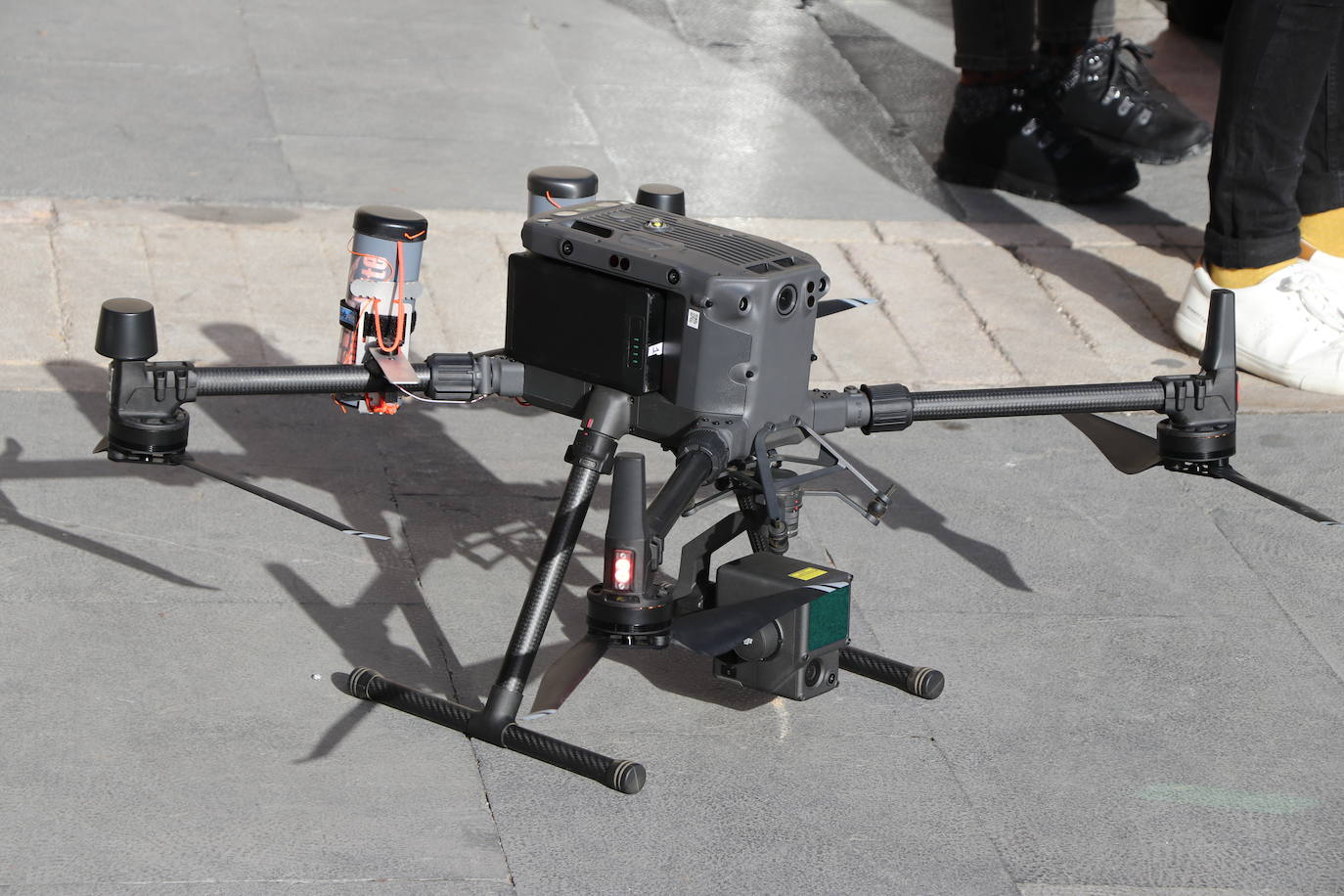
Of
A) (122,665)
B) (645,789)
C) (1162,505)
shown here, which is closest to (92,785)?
(122,665)

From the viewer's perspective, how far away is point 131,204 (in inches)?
243

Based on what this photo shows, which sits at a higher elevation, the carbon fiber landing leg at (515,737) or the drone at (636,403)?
the drone at (636,403)

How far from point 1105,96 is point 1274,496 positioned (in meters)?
3.65

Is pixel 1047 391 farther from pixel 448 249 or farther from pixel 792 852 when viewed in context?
pixel 448 249

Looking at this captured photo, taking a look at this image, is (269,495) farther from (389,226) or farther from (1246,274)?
(1246,274)

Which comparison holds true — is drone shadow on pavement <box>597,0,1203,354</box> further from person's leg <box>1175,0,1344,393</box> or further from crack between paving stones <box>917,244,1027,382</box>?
person's leg <box>1175,0,1344,393</box>

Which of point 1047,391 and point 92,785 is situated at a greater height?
point 1047,391

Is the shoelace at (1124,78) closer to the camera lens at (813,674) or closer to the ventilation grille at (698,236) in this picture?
the ventilation grille at (698,236)

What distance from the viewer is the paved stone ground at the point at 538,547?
332cm

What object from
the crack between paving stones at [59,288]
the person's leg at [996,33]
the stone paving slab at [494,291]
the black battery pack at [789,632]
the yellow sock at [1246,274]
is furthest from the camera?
the person's leg at [996,33]

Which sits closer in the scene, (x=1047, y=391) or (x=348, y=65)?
(x=1047, y=391)

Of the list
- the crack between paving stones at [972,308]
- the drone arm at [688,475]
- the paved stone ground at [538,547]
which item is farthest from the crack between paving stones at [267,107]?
the drone arm at [688,475]

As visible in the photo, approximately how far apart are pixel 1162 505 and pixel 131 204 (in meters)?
3.57

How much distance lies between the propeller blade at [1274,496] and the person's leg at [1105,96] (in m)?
3.43
